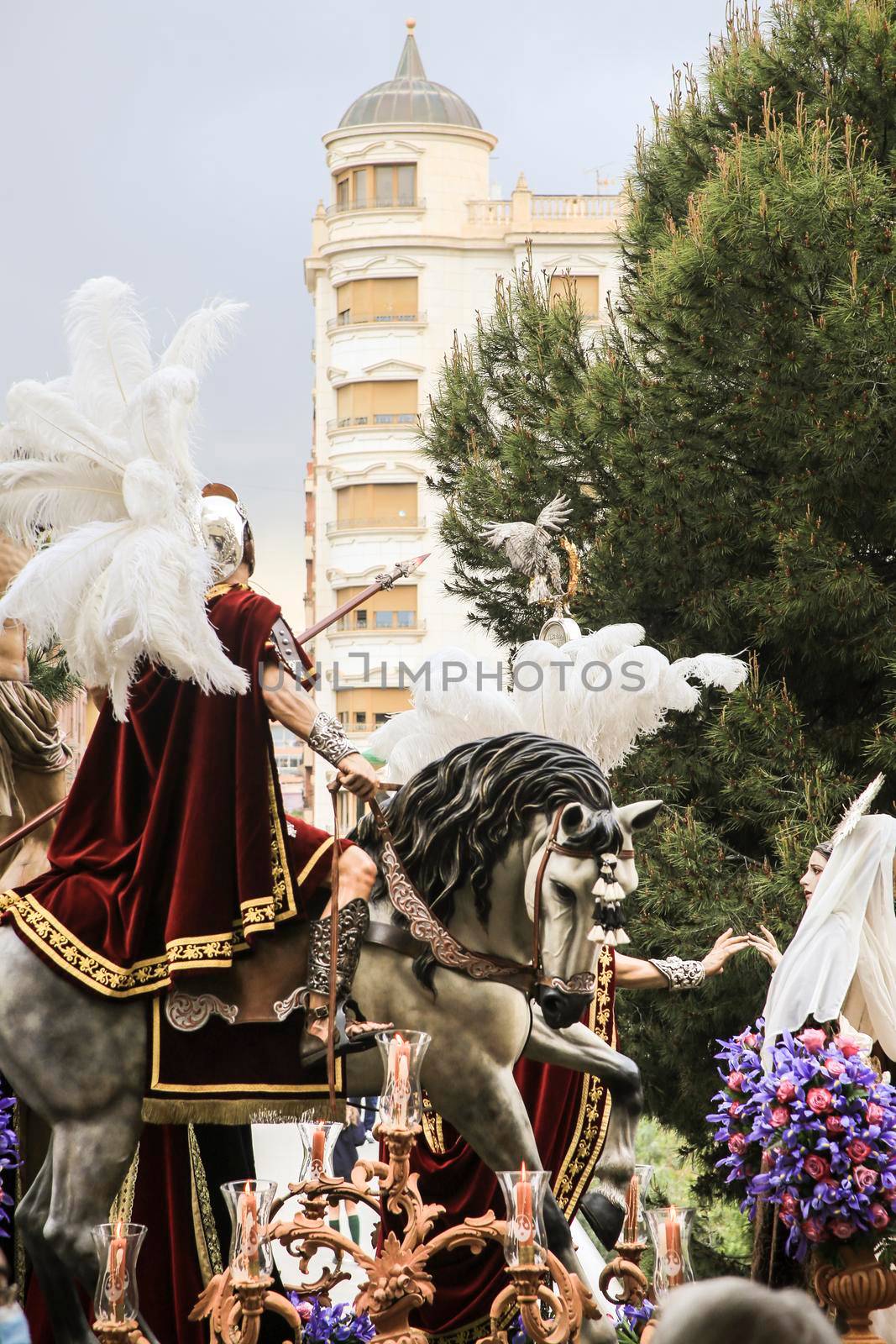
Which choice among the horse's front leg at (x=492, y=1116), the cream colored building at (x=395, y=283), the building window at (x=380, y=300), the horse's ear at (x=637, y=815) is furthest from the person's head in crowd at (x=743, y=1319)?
the building window at (x=380, y=300)

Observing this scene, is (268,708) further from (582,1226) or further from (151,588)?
(582,1226)

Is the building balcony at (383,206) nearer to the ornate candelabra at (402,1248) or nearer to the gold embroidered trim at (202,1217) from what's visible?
the gold embroidered trim at (202,1217)

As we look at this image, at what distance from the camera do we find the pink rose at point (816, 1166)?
609 cm

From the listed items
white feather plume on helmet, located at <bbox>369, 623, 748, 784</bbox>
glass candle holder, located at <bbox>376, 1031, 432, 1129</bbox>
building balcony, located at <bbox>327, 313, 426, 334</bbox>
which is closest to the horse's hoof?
white feather plume on helmet, located at <bbox>369, 623, 748, 784</bbox>

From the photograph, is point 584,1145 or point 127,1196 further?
point 584,1145

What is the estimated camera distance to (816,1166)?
6.09 m

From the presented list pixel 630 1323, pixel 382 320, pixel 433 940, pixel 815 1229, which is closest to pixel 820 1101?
pixel 815 1229

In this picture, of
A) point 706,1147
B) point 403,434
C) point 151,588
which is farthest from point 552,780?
point 403,434

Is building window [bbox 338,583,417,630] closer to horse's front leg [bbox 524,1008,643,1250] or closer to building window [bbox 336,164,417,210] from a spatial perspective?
building window [bbox 336,164,417,210]

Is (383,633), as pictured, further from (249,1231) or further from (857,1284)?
(249,1231)

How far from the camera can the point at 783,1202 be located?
6.20 meters

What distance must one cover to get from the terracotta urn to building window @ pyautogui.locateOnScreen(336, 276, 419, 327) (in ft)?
82.8

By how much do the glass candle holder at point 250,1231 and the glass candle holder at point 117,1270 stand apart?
0.23m

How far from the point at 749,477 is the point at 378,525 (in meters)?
17.3
